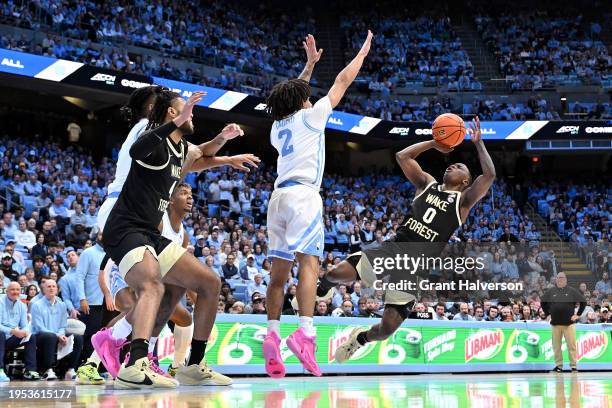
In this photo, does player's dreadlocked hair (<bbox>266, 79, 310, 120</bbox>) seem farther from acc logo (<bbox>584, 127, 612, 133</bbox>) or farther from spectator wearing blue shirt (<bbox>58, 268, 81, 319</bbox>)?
acc logo (<bbox>584, 127, 612, 133</bbox>)

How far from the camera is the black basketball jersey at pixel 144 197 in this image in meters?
5.70

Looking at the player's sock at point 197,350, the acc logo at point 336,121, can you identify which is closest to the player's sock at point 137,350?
the player's sock at point 197,350

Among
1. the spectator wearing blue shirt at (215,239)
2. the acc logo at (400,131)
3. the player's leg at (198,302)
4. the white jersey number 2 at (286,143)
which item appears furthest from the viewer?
the acc logo at (400,131)

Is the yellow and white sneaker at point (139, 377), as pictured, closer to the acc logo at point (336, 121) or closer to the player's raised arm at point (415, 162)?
the player's raised arm at point (415, 162)

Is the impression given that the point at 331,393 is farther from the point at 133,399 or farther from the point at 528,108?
the point at 528,108

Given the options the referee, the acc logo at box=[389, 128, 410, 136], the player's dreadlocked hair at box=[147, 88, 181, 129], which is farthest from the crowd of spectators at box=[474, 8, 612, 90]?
the player's dreadlocked hair at box=[147, 88, 181, 129]

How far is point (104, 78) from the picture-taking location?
22250 millimetres

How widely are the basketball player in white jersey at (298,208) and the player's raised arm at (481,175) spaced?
1668mm

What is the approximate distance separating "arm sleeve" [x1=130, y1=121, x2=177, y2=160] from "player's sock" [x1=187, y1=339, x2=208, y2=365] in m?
1.50

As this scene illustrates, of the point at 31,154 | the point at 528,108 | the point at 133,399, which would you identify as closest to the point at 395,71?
the point at 528,108

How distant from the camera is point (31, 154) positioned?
19953 millimetres

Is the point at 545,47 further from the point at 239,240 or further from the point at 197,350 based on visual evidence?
the point at 197,350

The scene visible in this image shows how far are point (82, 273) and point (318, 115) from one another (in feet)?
17.8

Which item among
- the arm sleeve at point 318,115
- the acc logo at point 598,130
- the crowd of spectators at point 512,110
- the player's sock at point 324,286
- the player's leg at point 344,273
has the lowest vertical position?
the player's sock at point 324,286
